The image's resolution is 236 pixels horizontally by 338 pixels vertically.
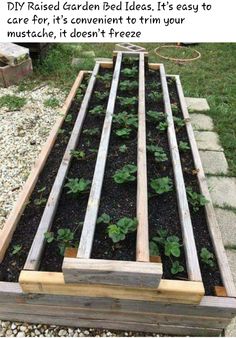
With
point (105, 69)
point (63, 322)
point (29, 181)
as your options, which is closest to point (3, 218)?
point (29, 181)

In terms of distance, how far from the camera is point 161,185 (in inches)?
85.8

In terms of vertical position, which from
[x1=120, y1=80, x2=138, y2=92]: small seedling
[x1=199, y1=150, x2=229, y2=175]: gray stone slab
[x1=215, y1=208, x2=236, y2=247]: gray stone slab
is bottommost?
[x1=215, y1=208, x2=236, y2=247]: gray stone slab

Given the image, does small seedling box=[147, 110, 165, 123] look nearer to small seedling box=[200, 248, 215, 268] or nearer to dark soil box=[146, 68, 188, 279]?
dark soil box=[146, 68, 188, 279]

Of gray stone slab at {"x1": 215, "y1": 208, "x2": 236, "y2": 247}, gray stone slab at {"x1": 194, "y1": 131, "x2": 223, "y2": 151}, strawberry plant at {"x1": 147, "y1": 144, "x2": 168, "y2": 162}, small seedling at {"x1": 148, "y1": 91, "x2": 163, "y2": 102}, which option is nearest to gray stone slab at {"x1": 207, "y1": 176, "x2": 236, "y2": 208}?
gray stone slab at {"x1": 215, "y1": 208, "x2": 236, "y2": 247}

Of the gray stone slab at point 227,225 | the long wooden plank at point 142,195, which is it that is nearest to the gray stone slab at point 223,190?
the gray stone slab at point 227,225

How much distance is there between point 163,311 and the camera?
170cm

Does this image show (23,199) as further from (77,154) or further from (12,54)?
(12,54)

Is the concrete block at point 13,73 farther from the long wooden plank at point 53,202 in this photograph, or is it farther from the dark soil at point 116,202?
the dark soil at point 116,202

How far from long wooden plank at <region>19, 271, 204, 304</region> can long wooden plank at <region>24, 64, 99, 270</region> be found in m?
0.09

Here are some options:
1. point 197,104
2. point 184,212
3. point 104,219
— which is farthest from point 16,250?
point 197,104

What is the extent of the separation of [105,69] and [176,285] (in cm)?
304

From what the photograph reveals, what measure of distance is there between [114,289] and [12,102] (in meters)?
3.11

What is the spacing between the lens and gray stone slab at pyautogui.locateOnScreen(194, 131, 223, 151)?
333 centimetres

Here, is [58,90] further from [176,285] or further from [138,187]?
[176,285]
